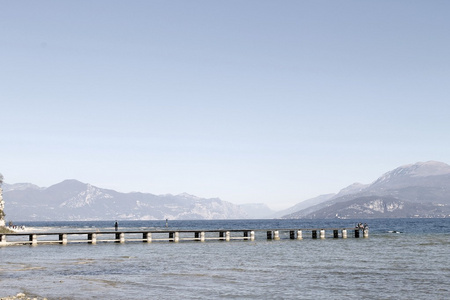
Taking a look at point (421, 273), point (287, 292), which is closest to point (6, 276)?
point (287, 292)

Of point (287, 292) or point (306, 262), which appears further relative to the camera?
point (306, 262)

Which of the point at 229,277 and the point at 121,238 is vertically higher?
the point at 121,238

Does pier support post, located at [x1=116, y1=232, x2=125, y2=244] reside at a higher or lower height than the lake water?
higher

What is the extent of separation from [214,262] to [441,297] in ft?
81.9

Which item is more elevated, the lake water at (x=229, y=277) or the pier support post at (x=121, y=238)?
the pier support post at (x=121, y=238)

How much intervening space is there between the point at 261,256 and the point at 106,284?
26.5 metres

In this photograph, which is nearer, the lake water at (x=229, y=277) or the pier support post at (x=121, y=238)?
the lake water at (x=229, y=277)

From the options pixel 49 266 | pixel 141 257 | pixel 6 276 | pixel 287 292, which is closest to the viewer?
pixel 287 292

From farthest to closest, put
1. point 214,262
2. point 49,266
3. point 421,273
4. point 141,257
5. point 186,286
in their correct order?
point 141,257 → point 214,262 → point 49,266 → point 421,273 → point 186,286

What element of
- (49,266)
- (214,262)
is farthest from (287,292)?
(49,266)

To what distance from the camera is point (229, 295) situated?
3088cm

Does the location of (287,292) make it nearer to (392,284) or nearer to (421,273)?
(392,284)

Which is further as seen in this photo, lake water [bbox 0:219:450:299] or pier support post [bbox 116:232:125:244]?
pier support post [bbox 116:232:125:244]

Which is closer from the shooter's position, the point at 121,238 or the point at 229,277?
the point at 229,277
